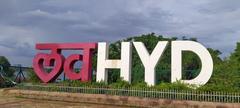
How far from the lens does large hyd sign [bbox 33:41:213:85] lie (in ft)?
76.7

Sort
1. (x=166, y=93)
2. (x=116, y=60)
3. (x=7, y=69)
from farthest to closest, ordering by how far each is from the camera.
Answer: (x=7, y=69) < (x=116, y=60) < (x=166, y=93)

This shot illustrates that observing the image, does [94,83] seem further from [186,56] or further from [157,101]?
[186,56]

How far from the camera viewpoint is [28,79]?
3950 cm

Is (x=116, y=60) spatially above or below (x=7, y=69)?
above

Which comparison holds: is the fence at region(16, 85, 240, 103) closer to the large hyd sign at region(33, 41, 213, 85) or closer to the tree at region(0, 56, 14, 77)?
the large hyd sign at region(33, 41, 213, 85)

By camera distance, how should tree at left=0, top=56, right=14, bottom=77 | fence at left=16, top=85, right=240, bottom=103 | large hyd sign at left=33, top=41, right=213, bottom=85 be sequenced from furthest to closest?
tree at left=0, top=56, right=14, bottom=77
large hyd sign at left=33, top=41, right=213, bottom=85
fence at left=16, top=85, right=240, bottom=103

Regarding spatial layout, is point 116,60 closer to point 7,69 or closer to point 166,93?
point 166,93

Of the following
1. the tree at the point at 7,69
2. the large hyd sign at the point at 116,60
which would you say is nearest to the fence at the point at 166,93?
the large hyd sign at the point at 116,60

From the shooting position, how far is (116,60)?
84.2 ft

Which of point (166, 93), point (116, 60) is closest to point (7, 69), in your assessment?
point (116, 60)

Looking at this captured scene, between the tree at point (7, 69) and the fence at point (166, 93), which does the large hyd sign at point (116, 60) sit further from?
the tree at point (7, 69)

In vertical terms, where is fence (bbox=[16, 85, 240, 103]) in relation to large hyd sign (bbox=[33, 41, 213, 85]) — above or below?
below

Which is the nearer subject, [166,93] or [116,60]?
[166,93]

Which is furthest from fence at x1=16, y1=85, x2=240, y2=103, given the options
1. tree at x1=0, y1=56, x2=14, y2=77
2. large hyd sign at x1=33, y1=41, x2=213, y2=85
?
tree at x1=0, y1=56, x2=14, y2=77
